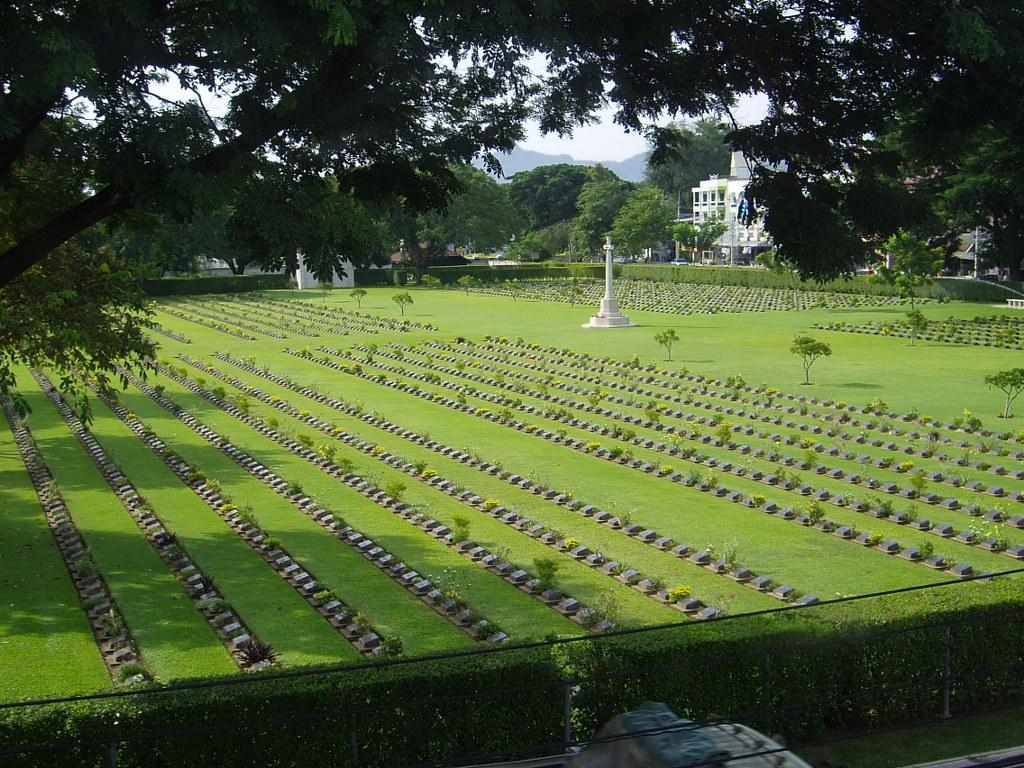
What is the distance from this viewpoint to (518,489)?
52.2ft

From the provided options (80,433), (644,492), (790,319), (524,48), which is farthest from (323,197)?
(790,319)

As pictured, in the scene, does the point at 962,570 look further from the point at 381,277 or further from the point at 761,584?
the point at 381,277

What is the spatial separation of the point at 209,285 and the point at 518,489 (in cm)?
5168

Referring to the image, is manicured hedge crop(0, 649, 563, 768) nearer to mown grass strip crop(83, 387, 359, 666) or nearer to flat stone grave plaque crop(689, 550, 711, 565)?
mown grass strip crop(83, 387, 359, 666)

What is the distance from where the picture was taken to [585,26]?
340 inches

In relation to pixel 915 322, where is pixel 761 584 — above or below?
below

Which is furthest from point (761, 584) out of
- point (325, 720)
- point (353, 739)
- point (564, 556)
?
point (325, 720)

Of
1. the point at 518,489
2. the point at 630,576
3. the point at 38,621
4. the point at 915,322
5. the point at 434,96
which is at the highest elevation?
the point at 434,96

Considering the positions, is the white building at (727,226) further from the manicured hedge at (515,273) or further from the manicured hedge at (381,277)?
the manicured hedge at (381,277)

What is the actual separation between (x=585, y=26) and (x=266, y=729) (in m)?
6.00

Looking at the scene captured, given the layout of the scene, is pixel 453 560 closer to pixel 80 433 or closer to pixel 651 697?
pixel 651 697

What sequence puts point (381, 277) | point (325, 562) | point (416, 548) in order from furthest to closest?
1. point (381, 277)
2. point (416, 548)
3. point (325, 562)

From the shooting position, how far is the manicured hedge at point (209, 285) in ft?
204

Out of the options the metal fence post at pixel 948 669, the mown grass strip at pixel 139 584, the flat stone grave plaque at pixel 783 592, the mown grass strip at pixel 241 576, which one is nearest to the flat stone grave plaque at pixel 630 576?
the flat stone grave plaque at pixel 783 592
